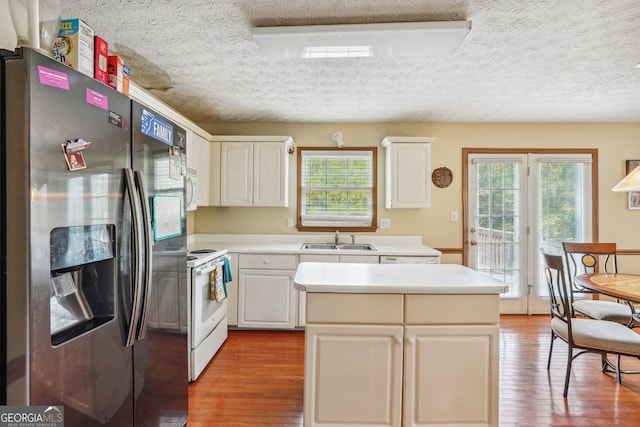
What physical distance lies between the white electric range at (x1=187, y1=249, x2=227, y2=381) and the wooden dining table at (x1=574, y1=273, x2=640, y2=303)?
2783mm

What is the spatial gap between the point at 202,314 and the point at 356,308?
4.81 ft

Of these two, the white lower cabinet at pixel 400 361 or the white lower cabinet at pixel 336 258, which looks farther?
the white lower cabinet at pixel 336 258

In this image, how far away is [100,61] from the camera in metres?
1.23

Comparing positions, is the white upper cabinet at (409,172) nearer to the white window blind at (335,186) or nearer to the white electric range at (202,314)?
the white window blind at (335,186)

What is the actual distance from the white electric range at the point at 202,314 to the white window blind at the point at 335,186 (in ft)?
4.69

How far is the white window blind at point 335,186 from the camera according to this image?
3.92 meters

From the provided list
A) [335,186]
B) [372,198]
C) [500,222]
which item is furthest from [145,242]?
[500,222]

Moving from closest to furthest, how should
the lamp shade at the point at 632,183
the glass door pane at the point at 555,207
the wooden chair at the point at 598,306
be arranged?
the lamp shade at the point at 632,183 < the wooden chair at the point at 598,306 < the glass door pane at the point at 555,207

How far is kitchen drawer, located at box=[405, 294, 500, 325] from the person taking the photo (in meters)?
1.55

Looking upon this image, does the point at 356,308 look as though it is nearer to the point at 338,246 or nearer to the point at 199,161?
the point at 338,246

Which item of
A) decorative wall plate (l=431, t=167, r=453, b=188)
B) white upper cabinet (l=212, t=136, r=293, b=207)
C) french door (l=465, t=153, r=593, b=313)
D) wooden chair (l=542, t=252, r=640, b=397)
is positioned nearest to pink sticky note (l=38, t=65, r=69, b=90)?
white upper cabinet (l=212, t=136, r=293, b=207)

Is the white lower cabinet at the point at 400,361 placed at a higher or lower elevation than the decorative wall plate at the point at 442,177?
lower

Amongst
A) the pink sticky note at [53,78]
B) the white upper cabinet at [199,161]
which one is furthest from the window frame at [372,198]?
the pink sticky note at [53,78]

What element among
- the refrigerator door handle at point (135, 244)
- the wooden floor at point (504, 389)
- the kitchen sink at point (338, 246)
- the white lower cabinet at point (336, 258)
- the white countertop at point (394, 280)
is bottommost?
the wooden floor at point (504, 389)
